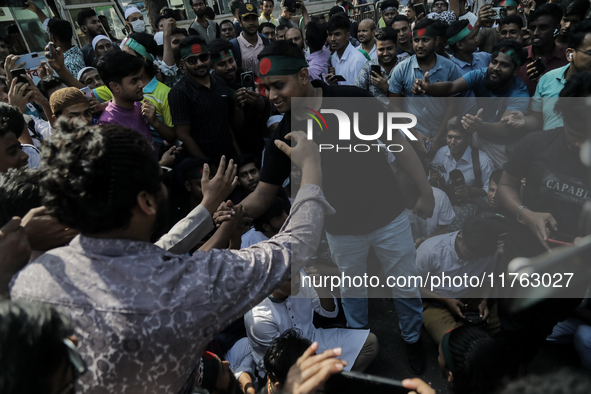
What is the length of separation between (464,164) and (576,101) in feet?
5.72

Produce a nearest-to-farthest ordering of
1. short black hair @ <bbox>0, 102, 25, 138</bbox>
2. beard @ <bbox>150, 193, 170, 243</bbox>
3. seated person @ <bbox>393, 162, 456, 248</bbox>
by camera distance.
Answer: beard @ <bbox>150, 193, 170, 243</bbox> < short black hair @ <bbox>0, 102, 25, 138</bbox> < seated person @ <bbox>393, 162, 456, 248</bbox>

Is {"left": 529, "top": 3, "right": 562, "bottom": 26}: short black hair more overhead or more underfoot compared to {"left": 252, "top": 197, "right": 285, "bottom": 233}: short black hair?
more overhead

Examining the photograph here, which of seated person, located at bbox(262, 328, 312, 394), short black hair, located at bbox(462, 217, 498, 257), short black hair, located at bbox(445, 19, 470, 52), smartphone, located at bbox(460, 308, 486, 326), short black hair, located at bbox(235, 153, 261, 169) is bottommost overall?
smartphone, located at bbox(460, 308, 486, 326)

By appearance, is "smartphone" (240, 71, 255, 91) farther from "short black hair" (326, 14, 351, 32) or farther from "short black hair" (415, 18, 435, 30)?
"short black hair" (415, 18, 435, 30)

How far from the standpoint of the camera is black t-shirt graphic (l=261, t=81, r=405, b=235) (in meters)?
2.36

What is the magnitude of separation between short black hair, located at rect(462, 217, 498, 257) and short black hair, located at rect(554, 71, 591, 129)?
95 centimetres

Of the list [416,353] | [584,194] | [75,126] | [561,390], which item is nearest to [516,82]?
[584,194]

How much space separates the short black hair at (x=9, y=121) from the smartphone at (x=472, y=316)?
10.4ft

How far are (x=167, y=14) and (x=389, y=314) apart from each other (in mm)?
6273

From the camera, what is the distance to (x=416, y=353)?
279cm

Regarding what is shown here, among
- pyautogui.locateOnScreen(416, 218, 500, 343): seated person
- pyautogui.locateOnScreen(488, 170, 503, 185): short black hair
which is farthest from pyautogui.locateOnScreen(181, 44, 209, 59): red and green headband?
pyautogui.locateOnScreen(488, 170, 503, 185): short black hair

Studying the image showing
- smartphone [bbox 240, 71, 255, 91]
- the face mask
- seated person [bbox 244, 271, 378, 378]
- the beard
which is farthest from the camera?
the face mask

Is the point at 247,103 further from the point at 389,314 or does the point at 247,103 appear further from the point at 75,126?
the point at 75,126

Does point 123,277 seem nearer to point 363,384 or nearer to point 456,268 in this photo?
point 363,384
